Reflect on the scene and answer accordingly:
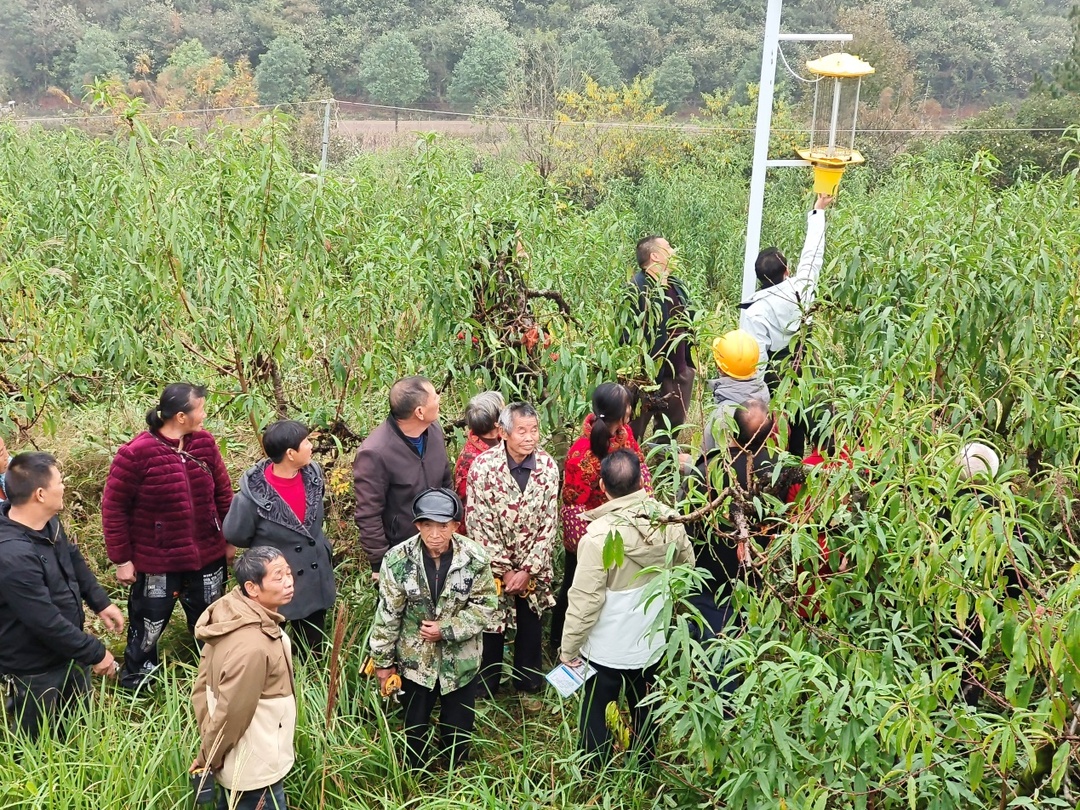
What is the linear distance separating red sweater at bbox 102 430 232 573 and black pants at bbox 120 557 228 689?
89 mm

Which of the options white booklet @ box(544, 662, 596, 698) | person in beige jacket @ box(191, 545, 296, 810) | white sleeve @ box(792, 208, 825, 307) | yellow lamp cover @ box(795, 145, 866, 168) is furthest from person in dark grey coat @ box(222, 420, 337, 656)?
yellow lamp cover @ box(795, 145, 866, 168)

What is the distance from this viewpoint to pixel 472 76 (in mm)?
35969

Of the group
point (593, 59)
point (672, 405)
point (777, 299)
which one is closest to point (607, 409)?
Result: point (672, 405)

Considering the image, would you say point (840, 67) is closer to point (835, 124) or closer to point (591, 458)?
point (835, 124)

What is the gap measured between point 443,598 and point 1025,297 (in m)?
2.85

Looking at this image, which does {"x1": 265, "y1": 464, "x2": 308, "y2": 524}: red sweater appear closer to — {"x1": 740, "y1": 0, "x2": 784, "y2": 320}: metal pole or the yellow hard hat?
the yellow hard hat

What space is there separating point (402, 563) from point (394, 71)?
35245 millimetres

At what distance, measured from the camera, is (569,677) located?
13.1 ft

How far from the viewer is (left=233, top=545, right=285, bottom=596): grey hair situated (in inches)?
137

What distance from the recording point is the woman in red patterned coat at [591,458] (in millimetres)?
4438

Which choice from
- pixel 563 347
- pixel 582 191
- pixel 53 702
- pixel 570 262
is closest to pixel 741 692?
pixel 563 347

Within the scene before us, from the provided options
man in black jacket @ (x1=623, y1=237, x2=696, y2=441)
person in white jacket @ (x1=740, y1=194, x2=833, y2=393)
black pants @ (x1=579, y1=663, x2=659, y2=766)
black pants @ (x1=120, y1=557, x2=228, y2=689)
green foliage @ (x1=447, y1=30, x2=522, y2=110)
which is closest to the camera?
black pants @ (x1=579, y1=663, x2=659, y2=766)

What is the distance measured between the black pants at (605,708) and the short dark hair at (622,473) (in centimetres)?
71

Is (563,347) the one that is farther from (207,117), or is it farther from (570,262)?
(207,117)
